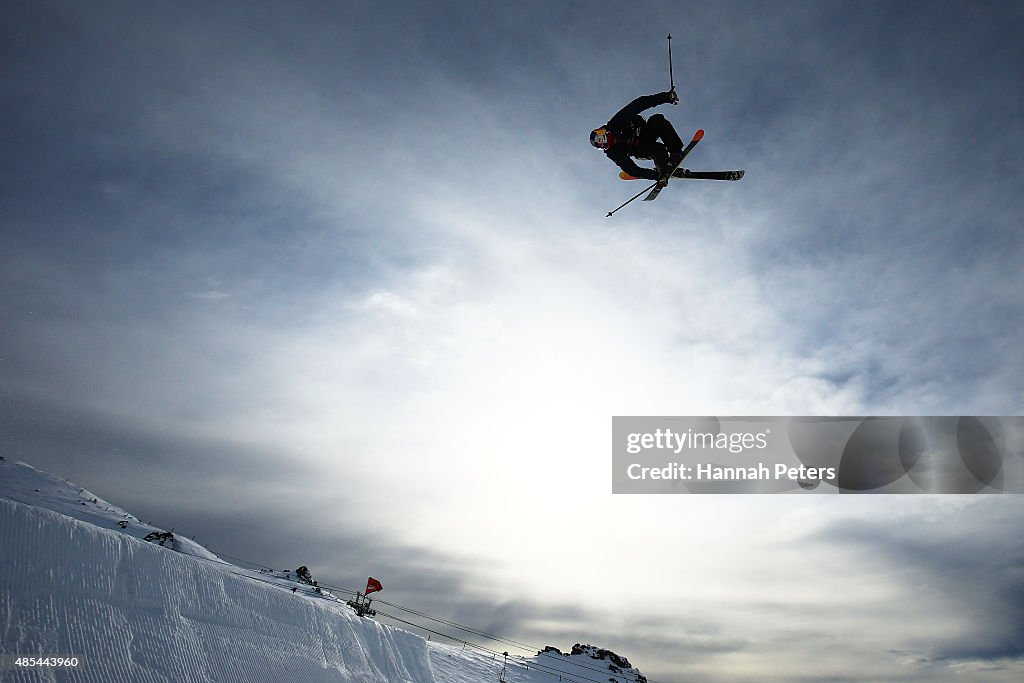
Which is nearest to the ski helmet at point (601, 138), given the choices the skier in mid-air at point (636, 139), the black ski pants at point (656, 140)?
the skier in mid-air at point (636, 139)

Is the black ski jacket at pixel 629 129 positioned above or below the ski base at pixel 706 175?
below

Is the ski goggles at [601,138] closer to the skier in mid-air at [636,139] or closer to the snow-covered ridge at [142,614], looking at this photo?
the skier in mid-air at [636,139]

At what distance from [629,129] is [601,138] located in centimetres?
58

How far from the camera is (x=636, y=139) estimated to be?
1039 centimetres

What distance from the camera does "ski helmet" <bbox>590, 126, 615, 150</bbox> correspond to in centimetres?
1020

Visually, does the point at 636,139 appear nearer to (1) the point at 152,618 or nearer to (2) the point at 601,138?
(2) the point at 601,138

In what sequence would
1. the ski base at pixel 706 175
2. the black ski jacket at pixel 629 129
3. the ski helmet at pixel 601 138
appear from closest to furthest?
the black ski jacket at pixel 629 129 → the ski helmet at pixel 601 138 → the ski base at pixel 706 175

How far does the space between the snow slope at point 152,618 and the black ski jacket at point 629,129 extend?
1383 centimetres

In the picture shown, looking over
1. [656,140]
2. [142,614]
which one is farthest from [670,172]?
[142,614]

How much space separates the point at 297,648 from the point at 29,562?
7.04 m

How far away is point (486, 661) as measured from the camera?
2952 centimetres

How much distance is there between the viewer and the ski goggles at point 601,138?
1021 centimetres

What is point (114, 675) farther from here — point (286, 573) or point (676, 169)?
point (286, 573)

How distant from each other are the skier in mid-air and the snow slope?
45.1 ft
